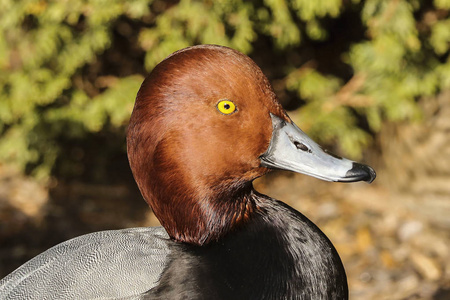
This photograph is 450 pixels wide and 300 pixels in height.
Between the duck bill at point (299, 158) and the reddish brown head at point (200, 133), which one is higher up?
the reddish brown head at point (200, 133)

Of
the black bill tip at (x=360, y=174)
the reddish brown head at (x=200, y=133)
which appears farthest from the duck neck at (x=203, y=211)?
the black bill tip at (x=360, y=174)

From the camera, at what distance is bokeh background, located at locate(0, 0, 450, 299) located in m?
3.50

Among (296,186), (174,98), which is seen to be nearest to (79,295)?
(174,98)

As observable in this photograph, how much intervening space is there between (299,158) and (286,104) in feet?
8.14

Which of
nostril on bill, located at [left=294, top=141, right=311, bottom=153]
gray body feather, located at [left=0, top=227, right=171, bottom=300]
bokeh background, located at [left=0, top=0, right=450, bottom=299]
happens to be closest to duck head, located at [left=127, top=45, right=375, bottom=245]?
nostril on bill, located at [left=294, top=141, right=311, bottom=153]

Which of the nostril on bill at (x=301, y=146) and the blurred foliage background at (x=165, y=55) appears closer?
the nostril on bill at (x=301, y=146)

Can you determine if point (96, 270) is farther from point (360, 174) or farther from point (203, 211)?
point (360, 174)

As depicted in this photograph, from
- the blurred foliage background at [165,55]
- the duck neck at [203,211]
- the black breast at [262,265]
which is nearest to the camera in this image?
the black breast at [262,265]

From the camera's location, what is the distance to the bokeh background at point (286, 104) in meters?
3.50

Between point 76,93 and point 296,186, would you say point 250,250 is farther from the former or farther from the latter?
point 296,186

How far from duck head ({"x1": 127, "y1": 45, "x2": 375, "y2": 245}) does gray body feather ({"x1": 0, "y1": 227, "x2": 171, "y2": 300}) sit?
0.50 feet

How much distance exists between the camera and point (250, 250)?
6.01 feet

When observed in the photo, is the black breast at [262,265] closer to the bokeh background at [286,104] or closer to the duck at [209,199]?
the duck at [209,199]

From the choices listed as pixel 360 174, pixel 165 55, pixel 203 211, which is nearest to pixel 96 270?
pixel 203 211
